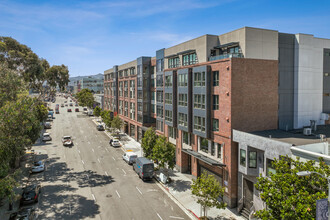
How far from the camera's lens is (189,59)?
114 feet

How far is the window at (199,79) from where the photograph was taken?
29.8 metres

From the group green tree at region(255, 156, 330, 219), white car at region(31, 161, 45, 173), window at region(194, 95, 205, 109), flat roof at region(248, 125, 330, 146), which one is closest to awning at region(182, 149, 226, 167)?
flat roof at region(248, 125, 330, 146)

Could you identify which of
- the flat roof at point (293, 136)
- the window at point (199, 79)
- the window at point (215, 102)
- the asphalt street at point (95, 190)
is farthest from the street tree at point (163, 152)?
the flat roof at point (293, 136)

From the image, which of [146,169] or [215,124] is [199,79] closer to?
[215,124]

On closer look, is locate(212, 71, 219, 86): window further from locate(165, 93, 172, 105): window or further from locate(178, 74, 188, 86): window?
locate(165, 93, 172, 105): window

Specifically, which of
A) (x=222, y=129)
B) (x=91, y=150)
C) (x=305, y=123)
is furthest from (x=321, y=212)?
(x=91, y=150)

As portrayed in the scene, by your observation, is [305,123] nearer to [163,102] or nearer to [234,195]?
[234,195]

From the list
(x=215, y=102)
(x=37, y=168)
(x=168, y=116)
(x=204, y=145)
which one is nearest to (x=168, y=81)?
(x=168, y=116)

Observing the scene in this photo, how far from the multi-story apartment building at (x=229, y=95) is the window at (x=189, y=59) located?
0.14 m

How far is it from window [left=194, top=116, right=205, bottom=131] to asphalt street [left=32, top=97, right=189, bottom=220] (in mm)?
9709

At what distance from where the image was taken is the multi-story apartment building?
2633cm

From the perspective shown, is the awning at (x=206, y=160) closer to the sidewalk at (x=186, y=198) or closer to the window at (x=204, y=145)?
the window at (x=204, y=145)

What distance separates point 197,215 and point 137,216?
6.24 metres

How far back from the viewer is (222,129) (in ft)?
89.9
